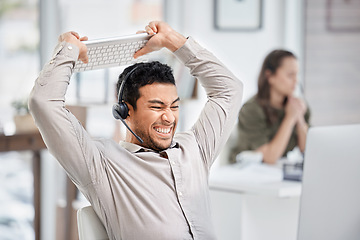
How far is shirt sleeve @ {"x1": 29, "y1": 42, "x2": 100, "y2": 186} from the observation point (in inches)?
57.1

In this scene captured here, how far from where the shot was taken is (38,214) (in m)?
3.12

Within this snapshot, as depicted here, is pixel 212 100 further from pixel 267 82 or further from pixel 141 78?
pixel 267 82

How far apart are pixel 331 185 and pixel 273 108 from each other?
1228 millimetres

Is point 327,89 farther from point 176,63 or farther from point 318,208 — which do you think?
point 318,208

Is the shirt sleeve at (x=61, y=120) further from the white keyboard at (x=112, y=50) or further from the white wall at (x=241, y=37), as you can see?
the white wall at (x=241, y=37)

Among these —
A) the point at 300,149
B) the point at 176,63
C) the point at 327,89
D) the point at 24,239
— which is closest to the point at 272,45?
the point at 327,89

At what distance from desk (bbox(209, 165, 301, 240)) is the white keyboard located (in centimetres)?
84

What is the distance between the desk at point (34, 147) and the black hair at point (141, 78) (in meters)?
A: 1.31

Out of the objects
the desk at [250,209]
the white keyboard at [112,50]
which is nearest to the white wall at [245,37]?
the desk at [250,209]

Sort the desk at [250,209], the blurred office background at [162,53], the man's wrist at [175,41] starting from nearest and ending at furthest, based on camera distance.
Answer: the man's wrist at [175,41] < the desk at [250,209] < the blurred office background at [162,53]

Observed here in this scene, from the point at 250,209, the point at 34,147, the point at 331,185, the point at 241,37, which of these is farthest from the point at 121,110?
the point at 241,37

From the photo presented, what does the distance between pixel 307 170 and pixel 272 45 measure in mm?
2325

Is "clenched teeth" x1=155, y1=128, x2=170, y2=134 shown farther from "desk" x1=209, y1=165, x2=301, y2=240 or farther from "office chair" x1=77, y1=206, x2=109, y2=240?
"desk" x1=209, y1=165, x2=301, y2=240

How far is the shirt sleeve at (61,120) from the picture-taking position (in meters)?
1.45
